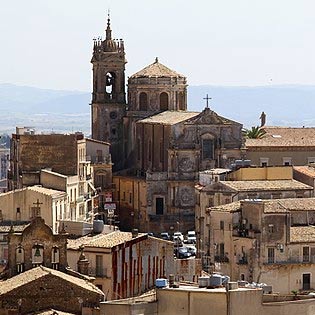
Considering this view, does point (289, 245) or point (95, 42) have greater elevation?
point (95, 42)

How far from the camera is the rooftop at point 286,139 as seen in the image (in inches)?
4149

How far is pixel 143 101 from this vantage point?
113 m

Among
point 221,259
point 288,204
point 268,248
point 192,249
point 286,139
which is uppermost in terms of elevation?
point 286,139

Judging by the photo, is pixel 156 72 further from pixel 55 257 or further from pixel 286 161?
pixel 55 257

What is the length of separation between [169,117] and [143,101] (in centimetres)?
572

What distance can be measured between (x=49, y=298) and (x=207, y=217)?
29005mm

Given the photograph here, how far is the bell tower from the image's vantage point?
4518 inches

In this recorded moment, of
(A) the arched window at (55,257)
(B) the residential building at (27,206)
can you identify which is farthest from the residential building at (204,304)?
(B) the residential building at (27,206)

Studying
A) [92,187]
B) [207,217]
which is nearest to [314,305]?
[207,217]

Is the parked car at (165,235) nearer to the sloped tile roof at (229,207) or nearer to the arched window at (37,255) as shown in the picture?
the sloped tile roof at (229,207)

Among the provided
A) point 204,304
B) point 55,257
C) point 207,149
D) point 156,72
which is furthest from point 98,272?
point 156,72

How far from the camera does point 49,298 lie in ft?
167

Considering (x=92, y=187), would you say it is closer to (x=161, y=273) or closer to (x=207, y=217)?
(x=207, y=217)

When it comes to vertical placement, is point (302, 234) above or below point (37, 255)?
below
